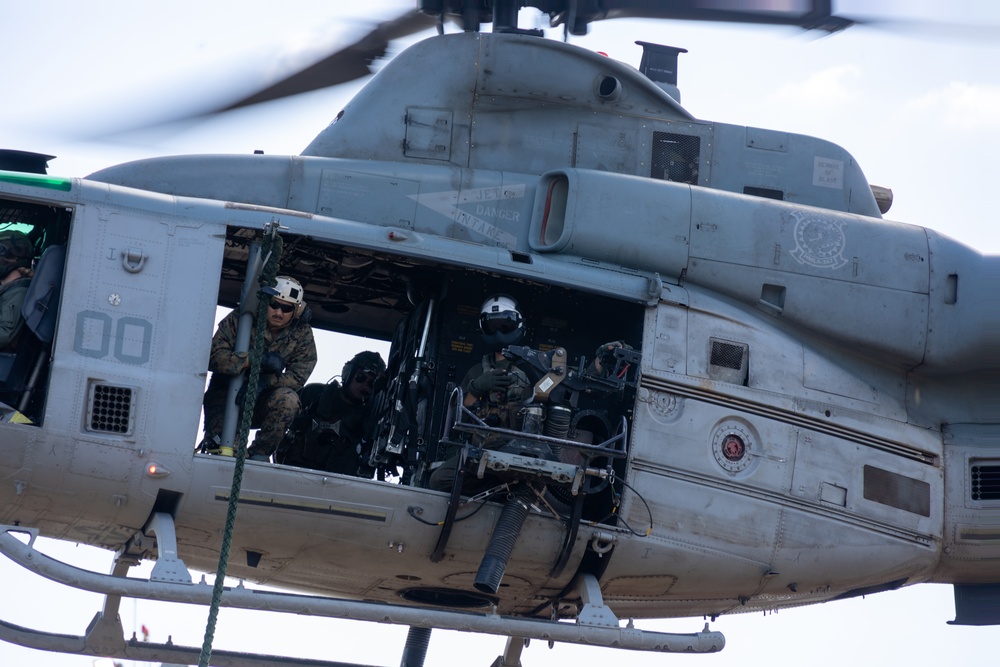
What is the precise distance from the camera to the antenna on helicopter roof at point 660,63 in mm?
10812

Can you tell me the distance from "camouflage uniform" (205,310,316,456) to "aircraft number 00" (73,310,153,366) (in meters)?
0.49

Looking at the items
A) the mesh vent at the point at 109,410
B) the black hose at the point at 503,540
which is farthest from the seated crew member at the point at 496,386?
the mesh vent at the point at 109,410

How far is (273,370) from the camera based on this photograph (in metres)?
8.90

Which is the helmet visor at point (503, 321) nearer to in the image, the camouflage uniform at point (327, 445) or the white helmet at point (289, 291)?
the white helmet at point (289, 291)

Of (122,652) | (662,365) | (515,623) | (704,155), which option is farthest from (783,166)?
(122,652)

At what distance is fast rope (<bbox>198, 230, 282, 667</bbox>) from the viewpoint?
778 centimetres

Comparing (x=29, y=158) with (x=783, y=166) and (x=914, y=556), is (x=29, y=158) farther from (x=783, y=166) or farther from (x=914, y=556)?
(x=914, y=556)

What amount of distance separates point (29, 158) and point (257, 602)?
3.07m

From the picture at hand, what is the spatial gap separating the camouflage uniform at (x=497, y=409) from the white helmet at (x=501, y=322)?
164 millimetres

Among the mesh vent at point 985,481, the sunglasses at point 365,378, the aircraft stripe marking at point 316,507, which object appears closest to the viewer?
the aircraft stripe marking at point 316,507

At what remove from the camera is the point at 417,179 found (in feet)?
31.7

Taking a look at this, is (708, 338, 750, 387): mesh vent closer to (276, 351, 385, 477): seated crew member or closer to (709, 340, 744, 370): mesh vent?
(709, 340, 744, 370): mesh vent

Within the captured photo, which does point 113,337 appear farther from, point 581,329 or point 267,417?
point 581,329

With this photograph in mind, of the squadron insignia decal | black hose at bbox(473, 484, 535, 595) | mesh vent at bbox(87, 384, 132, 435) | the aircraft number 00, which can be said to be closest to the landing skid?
black hose at bbox(473, 484, 535, 595)
